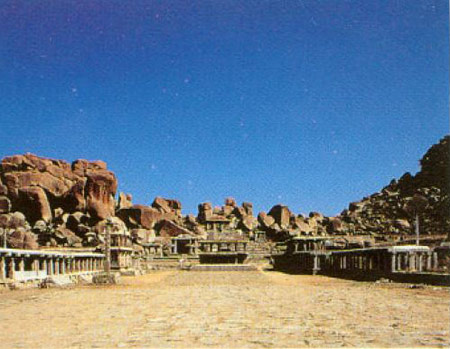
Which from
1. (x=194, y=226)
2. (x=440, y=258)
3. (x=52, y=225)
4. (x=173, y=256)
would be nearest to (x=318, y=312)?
(x=440, y=258)

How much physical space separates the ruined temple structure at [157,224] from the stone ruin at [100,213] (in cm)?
23

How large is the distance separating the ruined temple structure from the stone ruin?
233 millimetres

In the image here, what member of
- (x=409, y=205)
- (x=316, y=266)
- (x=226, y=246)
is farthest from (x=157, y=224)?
(x=409, y=205)

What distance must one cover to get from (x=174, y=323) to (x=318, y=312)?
18.5 feet

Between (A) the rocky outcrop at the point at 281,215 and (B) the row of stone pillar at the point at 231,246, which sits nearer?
(B) the row of stone pillar at the point at 231,246

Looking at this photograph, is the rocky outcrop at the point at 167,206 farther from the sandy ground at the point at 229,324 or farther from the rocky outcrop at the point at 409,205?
the sandy ground at the point at 229,324

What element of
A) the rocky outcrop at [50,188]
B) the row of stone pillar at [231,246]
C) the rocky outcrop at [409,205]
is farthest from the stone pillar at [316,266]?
the rocky outcrop at [50,188]

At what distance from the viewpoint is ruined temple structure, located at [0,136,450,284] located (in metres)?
71.6

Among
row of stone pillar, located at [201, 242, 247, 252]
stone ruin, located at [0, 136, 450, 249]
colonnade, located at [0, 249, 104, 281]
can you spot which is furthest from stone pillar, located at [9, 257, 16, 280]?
stone ruin, located at [0, 136, 450, 249]

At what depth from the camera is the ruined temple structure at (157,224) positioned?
235 feet

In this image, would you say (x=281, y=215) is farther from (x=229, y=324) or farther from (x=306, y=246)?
(x=229, y=324)

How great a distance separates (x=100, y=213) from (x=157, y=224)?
1949 cm

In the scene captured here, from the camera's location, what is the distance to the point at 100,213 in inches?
3903

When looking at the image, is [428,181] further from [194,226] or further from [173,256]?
[173,256]
